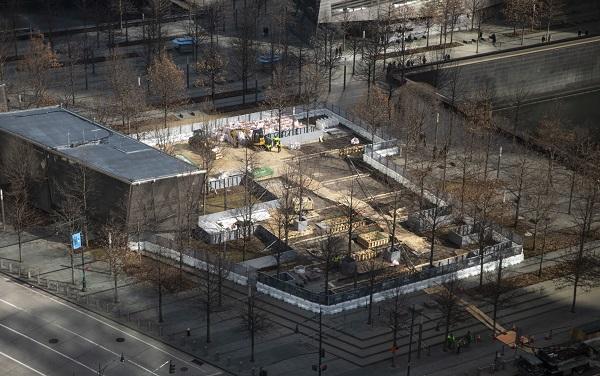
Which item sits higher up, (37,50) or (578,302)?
(37,50)

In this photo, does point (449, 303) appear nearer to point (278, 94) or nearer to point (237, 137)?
point (237, 137)

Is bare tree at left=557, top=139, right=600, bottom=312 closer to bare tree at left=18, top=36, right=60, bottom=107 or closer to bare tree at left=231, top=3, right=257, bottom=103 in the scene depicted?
bare tree at left=231, top=3, right=257, bottom=103

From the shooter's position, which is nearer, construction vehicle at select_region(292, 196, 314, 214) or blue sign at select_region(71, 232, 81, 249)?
blue sign at select_region(71, 232, 81, 249)

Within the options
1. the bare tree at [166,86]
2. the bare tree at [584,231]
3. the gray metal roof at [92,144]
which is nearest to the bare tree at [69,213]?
the gray metal roof at [92,144]

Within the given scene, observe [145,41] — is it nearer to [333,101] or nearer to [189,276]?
[333,101]

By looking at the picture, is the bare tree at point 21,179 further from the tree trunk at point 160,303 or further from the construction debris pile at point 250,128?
the construction debris pile at point 250,128

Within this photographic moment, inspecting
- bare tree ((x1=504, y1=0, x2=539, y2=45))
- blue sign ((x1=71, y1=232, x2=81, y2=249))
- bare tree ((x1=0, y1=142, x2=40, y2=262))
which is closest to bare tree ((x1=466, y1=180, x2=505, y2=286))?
blue sign ((x1=71, y1=232, x2=81, y2=249))

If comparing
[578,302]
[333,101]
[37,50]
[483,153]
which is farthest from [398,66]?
[578,302]
